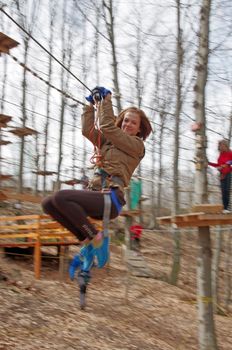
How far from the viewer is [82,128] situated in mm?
3559

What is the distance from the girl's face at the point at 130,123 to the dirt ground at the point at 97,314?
220cm

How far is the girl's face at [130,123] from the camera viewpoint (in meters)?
3.49

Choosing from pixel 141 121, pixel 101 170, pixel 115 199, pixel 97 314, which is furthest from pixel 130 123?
pixel 97 314

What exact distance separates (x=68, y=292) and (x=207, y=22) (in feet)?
15.4

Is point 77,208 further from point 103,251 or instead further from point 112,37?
point 112,37

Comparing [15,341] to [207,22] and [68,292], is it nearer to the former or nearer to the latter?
[68,292]

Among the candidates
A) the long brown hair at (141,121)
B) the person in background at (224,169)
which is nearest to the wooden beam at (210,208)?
the long brown hair at (141,121)

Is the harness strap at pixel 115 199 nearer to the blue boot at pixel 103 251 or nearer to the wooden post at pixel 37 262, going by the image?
the blue boot at pixel 103 251

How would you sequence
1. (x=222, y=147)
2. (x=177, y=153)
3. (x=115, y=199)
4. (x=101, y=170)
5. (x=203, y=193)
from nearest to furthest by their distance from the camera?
1. (x=115, y=199)
2. (x=101, y=170)
3. (x=203, y=193)
4. (x=222, y=147)
5. (x=177, y=153)

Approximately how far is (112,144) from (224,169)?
3583 millimetres

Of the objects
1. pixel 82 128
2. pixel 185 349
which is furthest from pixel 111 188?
pixel 185 349

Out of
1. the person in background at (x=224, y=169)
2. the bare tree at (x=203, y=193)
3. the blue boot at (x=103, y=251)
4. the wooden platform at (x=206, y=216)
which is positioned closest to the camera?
the blue boot at (x=103, y=251)

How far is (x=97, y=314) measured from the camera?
5680 millimetres

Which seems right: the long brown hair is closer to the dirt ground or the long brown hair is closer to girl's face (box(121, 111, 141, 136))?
girl's face (box(121, 111, 141, 136))
